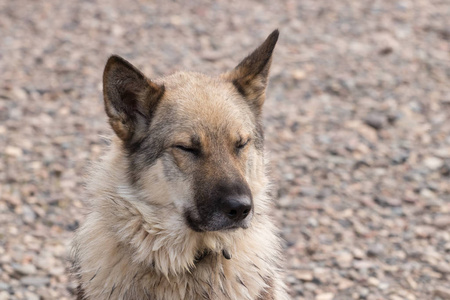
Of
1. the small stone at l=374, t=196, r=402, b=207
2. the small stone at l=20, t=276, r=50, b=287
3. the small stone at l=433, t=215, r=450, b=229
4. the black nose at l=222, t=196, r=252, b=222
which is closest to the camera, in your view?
the black nose at l=222, t=196, r=252, b=222

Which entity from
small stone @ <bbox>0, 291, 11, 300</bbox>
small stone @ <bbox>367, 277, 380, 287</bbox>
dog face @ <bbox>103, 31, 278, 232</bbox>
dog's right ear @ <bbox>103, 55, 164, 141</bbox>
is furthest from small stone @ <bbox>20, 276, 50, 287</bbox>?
small stone @ <bbox>367, 277, 380, 287</bbox>

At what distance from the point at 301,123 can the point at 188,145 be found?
4646 millimetres

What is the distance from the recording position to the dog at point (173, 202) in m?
4.22

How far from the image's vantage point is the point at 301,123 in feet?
28.7

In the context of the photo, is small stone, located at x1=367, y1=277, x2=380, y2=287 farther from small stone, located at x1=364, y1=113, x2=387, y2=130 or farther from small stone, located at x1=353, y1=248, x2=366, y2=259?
small stone, located at x1=364, y1=113, x2=387, y2=130

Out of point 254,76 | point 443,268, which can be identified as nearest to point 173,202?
point 254,76

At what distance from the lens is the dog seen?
4219 millimetres

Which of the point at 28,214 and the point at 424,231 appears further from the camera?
the point at 424,231

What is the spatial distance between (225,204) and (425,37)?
793 cm

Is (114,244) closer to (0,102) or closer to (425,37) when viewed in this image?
(0,102)

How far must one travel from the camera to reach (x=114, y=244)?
14.4 feet

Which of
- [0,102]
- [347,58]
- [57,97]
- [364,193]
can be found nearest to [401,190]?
[364,193]

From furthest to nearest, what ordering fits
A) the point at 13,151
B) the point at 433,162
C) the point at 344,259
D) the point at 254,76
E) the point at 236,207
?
the point at 433,162 → the point at 13,151 → the point at 344,259 → the point at 254,76 → the point at 236,207

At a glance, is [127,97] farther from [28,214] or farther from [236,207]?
[28,214]
